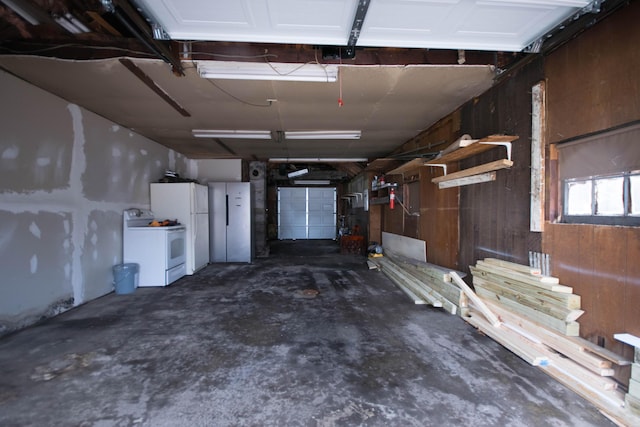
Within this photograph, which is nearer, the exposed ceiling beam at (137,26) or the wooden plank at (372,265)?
the exposed ceiling beam at (137,26)

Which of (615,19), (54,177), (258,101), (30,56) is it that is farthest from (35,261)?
(615,19)

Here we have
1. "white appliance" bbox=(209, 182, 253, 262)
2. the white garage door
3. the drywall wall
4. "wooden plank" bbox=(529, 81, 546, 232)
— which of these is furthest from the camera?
the white garage door

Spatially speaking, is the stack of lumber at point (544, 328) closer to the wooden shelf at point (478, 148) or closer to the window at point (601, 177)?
the window at point (601, 177)

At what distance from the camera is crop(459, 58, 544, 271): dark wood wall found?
8.39ft

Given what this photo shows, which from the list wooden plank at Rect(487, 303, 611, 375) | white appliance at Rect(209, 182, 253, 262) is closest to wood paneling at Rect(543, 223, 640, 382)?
wooden plank at Rect(487, 303, 611, 375)

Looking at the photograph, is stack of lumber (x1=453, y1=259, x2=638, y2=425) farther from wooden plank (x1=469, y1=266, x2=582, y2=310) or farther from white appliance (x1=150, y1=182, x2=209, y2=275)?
white appliance (x1=150, y1=182, x2=209, y2=275)

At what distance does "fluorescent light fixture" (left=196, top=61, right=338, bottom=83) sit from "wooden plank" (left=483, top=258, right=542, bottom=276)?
2390 millimetres

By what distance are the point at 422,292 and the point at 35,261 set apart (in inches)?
175

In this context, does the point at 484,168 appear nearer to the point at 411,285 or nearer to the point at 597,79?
the point at 597,79

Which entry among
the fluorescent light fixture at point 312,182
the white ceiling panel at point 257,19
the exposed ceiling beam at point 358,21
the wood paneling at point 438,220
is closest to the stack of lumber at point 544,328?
the wood paneling at point 438,220

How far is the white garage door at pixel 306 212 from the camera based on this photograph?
1240 cm

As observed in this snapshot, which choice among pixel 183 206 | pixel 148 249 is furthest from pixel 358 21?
pixel 183 206

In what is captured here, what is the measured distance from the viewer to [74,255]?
3.59 metres

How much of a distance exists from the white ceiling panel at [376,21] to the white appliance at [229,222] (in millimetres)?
4739
